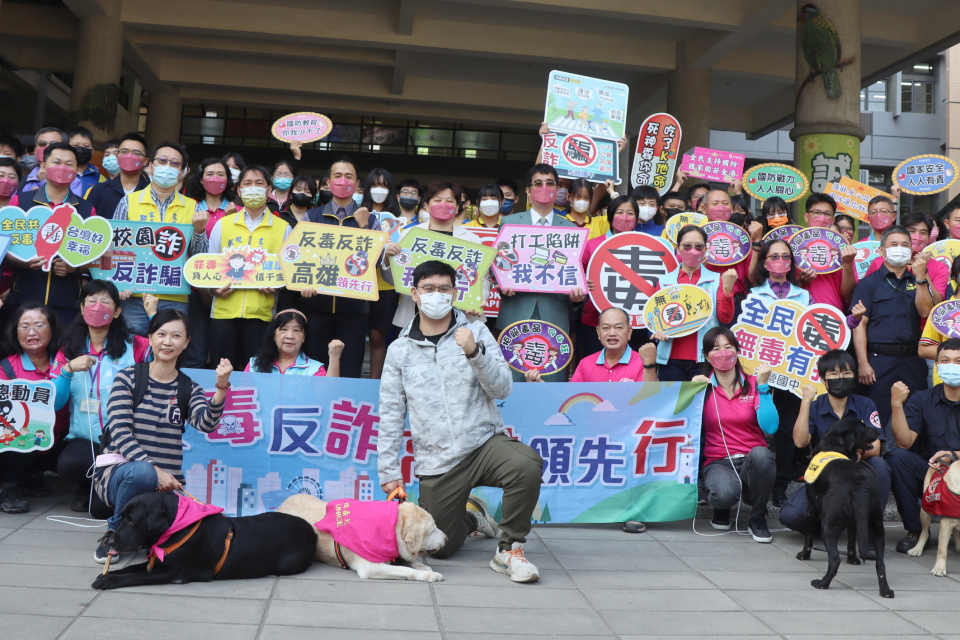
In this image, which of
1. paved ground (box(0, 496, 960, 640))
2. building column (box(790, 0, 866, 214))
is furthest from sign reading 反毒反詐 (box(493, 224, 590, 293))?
building column (box(790, 0, 866, 214))

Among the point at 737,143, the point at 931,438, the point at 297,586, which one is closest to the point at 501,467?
the point at 297,586

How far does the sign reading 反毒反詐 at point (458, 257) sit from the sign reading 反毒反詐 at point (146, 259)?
1.60 m

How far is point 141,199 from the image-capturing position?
20.3ft

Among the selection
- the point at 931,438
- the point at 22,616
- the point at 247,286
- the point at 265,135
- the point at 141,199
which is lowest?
the point at 22,616

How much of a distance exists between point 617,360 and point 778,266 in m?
1.50

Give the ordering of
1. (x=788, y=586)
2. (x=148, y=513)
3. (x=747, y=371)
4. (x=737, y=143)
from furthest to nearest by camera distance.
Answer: (x=737, y=143) < (x=747, y=371) < (x=788, y=586) < (x=148, y=513)

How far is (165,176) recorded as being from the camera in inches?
240

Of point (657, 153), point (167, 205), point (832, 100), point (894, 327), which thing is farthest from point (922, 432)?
point (832, 100)

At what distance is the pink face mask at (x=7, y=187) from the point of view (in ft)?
19.9

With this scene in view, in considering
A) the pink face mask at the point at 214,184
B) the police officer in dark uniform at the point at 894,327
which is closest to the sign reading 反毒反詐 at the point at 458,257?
the pink face mask at the point at 214,184

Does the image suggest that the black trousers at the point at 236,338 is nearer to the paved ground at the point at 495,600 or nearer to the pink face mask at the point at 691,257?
the paved ground at the point at 495,600

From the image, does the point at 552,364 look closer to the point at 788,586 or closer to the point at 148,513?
the point at 788,586

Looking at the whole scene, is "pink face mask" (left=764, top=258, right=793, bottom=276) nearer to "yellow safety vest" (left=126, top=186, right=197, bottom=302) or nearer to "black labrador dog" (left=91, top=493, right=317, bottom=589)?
"black labrador dog" (left=91, top=493, right=317, bottom=589)

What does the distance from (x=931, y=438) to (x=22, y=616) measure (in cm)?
518
